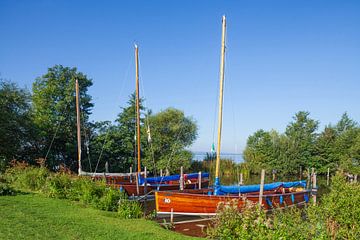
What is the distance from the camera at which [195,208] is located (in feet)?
52.4

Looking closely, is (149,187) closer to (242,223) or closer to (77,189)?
(77,189)

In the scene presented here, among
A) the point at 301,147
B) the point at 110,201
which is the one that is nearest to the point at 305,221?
the point at 110,201

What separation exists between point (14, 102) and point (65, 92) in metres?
6.45

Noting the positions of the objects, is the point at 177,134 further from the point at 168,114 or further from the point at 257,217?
the point at 257,217

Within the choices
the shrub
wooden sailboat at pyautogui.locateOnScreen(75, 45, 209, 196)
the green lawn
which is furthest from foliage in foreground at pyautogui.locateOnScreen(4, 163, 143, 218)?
the shrub

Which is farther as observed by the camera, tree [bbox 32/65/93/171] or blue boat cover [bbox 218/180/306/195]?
tree [bbox 32/65/93/171]

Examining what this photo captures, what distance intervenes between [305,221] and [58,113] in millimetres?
30579

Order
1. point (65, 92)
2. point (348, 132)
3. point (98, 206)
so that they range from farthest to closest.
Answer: point (348, 132) < point (65, 92) < point (98, 206)

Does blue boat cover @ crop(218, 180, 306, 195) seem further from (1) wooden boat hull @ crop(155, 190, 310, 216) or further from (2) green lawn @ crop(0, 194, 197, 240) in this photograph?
(2) green lawn @ crop(0, 194, 197, 240)

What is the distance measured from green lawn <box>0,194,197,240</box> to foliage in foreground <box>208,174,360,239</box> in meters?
2.45

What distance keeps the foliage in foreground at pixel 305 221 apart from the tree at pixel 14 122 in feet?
77.4

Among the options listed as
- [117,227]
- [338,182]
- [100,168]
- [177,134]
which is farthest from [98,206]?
[177,134]

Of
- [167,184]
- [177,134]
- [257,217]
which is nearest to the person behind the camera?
[257,217]

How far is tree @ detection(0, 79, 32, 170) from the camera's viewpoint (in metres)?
26.1
